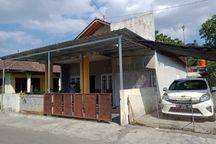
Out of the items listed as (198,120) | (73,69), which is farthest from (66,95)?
(73,69)

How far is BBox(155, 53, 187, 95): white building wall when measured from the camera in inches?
658

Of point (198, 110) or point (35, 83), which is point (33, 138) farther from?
point (35, 83)

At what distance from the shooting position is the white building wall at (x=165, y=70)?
1671 centimetres

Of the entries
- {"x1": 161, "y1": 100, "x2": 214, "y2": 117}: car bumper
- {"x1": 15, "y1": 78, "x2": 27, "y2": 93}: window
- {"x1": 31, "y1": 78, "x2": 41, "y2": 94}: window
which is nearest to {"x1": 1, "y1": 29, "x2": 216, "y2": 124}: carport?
{"x1": 161, "y1": 100, "x2": 214, "y2": 117}: car bumper

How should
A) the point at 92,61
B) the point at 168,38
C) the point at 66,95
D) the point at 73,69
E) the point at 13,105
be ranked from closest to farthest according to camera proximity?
the point at 66,95 < the point at 13,105 < the point at 92,61 < the point at 73,69 < the point at 168,38

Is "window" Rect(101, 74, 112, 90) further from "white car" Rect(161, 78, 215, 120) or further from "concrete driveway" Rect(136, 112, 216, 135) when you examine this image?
"white car" Rect(161, 78, 215, 120)

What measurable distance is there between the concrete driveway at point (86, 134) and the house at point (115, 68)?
101 centimetres

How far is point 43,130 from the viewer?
11.9 meters

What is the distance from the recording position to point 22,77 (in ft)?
87.5

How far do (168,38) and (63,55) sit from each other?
27.8 m

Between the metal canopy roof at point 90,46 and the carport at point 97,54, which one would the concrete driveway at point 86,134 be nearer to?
the carport at point 97,54

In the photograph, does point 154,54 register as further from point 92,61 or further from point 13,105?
point 13,105

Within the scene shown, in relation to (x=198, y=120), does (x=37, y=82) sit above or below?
above

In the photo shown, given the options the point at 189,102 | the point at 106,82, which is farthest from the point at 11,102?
the point at 189,102
